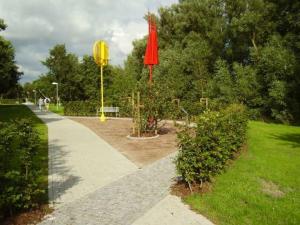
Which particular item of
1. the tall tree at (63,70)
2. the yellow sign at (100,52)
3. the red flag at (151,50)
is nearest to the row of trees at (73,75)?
the tall tree at (63,70)

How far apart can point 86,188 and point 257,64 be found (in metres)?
25.2

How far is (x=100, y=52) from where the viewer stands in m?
26.0

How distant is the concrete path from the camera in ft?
26.1

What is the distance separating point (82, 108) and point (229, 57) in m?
14.5

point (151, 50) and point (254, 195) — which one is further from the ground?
point (151, 50)

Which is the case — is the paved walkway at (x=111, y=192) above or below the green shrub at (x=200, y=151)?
below

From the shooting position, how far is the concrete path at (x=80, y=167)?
795cm

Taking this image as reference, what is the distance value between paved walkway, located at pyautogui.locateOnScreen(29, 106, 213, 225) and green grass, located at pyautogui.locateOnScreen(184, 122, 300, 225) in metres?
0.46

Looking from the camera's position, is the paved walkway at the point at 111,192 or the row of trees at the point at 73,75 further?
the row of trees at the point at 73,75

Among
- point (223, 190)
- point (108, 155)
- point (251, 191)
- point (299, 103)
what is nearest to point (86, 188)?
point (223, 190)

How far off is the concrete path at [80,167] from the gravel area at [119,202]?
1.17 ft

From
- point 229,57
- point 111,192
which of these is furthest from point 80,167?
point 229,57

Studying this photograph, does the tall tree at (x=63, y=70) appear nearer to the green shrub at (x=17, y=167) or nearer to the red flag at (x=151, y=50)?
the red flag at (x=151, y=50)

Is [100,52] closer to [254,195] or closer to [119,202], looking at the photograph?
[119,202]
